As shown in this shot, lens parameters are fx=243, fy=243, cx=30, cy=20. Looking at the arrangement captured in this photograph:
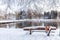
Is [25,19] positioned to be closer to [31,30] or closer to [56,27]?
[31,30]

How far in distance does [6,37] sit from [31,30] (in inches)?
18.0

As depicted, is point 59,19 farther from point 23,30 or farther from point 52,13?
point 23,30

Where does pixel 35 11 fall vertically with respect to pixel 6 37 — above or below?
above

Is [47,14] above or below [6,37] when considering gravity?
above

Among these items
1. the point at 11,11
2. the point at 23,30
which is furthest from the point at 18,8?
the point at 23,30

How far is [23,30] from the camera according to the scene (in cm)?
429

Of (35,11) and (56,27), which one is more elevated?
(35,11)

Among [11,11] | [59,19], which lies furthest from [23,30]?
[59,19]

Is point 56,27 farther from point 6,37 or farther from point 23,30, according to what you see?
point 6,37

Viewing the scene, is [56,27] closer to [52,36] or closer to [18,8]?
[52,36]

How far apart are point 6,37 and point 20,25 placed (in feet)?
1.05

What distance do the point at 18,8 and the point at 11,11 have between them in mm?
131

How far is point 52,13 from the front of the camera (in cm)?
417

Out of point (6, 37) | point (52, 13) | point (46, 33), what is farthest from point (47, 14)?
point (6, 37)
